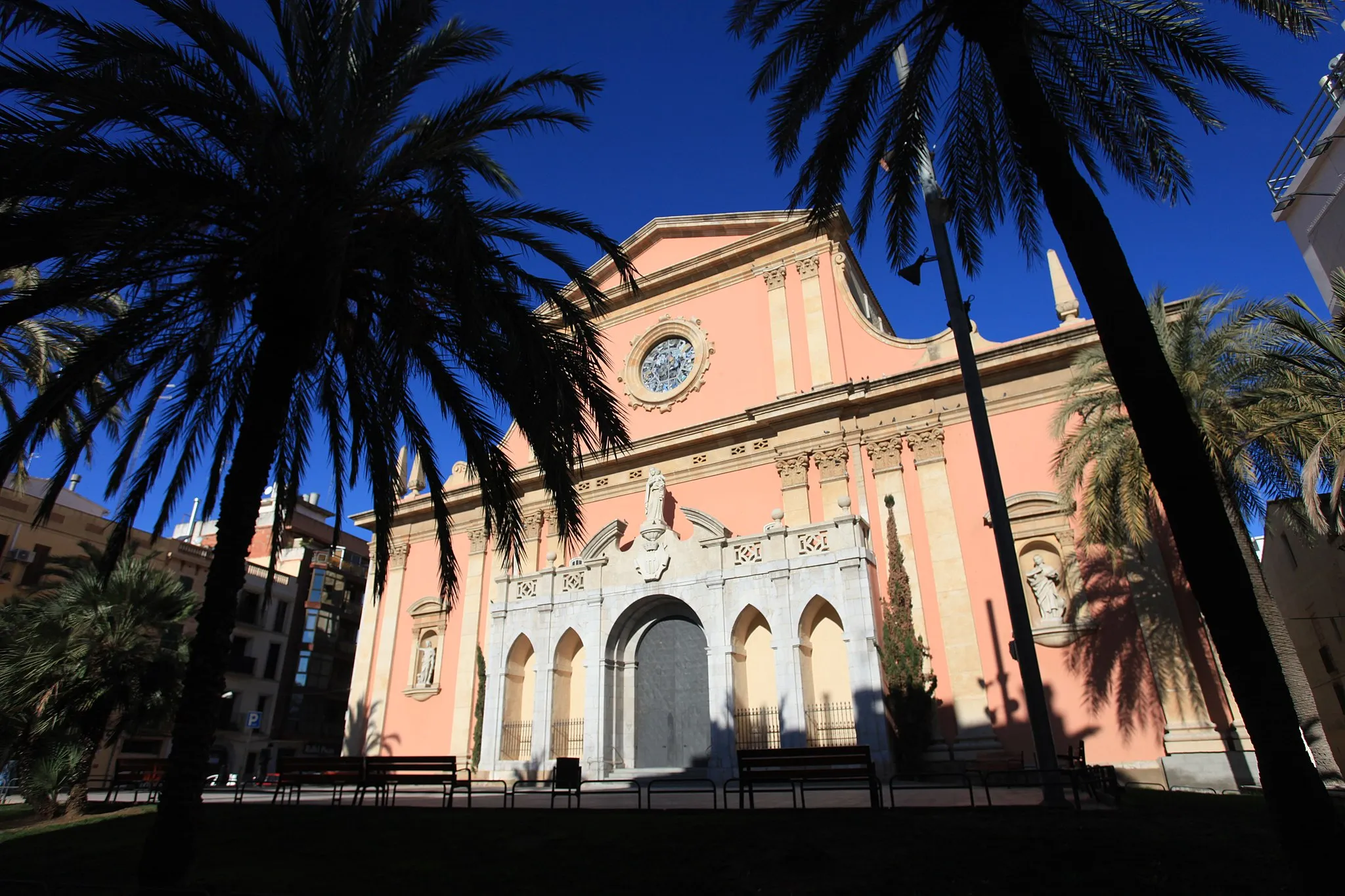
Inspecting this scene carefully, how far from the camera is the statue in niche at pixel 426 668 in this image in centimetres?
2492

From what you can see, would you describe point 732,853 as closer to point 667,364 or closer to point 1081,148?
point 1081,148

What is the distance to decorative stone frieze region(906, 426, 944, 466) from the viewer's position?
19.6 meters

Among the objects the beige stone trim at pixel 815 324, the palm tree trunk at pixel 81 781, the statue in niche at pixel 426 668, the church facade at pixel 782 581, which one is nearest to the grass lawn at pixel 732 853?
the palm tree trunk at pixel 81 781

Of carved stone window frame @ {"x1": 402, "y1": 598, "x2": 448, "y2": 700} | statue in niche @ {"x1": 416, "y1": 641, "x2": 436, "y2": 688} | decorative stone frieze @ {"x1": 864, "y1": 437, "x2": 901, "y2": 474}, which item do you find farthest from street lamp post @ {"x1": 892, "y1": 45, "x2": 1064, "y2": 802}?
statue in niche @ {"x1": 416, "y1": 641, "x2": 436, "y2": 688}

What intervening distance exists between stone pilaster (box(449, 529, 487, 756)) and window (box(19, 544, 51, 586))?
15.6 m

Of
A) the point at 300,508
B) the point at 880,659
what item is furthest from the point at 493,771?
the point at 300,508

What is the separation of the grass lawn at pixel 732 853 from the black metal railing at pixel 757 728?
25.7ft

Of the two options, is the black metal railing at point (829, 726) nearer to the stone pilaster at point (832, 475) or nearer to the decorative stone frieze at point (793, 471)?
the stone pilaster at point (832, 475)

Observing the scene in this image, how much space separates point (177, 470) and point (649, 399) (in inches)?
622

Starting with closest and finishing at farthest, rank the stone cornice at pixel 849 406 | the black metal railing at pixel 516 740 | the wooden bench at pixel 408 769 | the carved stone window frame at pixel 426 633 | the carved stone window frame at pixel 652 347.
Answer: the wooden bench at pixel 408 769
the stone cornice at pixel 849 406
the black metal railing at pixel 516 740
the carved stone window frame at pixel 652 347
the carved stone window frame at pixel 426 633

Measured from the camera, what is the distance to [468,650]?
2430cm

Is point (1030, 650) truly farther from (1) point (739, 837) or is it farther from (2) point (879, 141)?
(2) point (879, 141)

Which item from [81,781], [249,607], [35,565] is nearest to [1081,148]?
[81,781]

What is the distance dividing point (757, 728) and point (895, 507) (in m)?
6.08
